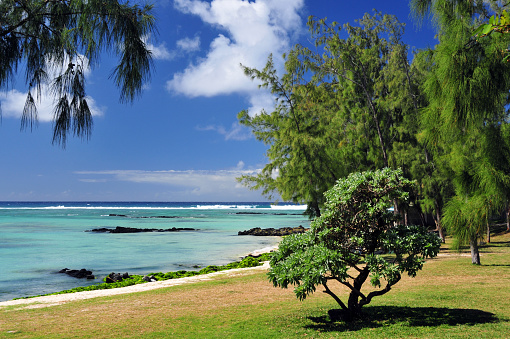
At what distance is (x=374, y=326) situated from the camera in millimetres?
7172

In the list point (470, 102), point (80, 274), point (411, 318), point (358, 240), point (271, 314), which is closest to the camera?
point (470, 102)

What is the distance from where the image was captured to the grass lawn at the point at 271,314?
7043 millimetres

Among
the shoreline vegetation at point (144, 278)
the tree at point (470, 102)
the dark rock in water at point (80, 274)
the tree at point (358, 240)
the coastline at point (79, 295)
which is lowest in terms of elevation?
the dark rock in water at point (80, 274)

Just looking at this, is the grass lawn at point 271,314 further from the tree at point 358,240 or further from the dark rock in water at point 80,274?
the dark rock in water at point 80,274

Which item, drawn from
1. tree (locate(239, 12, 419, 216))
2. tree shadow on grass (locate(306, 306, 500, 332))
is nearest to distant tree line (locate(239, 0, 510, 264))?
tree (locate(239, 12, 419, 216))

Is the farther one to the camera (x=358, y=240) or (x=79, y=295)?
(x=79, y=295)

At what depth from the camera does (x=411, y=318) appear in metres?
7.60

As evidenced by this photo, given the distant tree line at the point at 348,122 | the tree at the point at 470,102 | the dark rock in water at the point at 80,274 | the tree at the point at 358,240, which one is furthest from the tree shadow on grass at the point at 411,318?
the dark rock in water at the point at 80,274

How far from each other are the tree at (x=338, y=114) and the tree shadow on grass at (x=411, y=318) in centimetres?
1287

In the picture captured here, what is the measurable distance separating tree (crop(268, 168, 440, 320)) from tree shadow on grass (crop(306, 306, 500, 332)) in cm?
57

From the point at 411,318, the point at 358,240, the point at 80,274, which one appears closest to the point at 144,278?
the point at 80,274

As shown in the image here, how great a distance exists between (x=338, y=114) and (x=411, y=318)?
55.0ft

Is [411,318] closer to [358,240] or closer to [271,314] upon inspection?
[358,240]

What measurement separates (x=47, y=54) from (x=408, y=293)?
10056 millimetres
